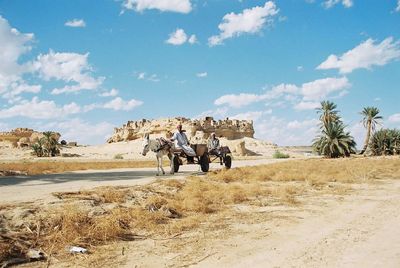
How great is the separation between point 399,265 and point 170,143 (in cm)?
1405

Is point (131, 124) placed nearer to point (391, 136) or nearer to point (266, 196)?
point (391, 136)

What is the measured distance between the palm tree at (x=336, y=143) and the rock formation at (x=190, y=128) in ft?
88.7

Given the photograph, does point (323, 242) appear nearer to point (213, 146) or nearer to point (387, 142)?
point (213, 146)

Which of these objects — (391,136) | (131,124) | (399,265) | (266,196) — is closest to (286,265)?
(399,265)

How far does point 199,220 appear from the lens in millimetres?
8906

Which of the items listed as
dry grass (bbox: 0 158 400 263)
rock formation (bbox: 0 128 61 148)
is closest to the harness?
dry grass (bbox: 0 158 400 263)

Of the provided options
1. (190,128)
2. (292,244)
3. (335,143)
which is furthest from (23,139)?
(292,244)

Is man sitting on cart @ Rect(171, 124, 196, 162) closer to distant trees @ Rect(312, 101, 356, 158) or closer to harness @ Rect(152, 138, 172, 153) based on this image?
harness @ Rect(152, 138, 172, 153)

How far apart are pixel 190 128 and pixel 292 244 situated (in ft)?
231

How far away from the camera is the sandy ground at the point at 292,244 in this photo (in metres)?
5.89

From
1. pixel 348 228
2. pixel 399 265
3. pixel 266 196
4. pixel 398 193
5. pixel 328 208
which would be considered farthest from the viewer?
pixel 398 193

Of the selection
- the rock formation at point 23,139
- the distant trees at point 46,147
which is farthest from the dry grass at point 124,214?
the rock formation at point 23,139

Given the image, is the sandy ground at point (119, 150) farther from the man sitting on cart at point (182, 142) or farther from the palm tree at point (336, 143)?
the man sitting on cart at point (182, 142)

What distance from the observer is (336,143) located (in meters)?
50.9
